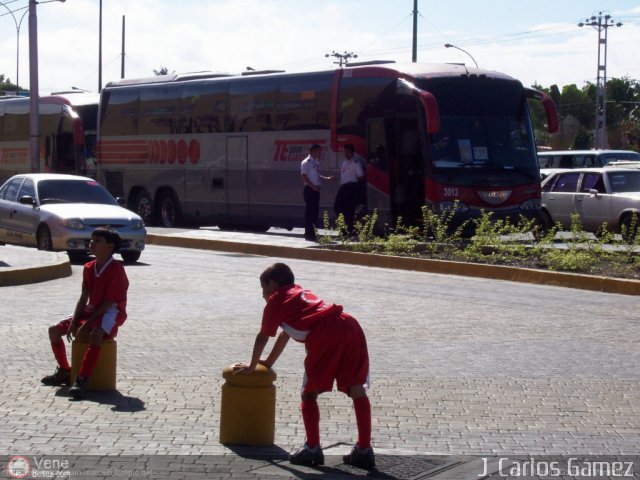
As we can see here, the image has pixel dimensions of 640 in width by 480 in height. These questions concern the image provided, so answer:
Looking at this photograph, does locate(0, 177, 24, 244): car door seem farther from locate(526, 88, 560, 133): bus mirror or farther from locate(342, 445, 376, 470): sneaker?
locate(342, 445, 376, 470): sneaker

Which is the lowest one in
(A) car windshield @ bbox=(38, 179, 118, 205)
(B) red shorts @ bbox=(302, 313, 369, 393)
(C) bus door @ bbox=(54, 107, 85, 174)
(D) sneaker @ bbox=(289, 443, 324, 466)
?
(D) sneaker @ bbox=(289, 443, 324, 466)

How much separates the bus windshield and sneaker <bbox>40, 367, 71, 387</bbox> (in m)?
14.1

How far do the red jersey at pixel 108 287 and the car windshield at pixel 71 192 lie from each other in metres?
12.0

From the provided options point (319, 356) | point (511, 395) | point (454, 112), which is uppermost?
point (454, 112)

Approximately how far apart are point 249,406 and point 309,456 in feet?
2.06

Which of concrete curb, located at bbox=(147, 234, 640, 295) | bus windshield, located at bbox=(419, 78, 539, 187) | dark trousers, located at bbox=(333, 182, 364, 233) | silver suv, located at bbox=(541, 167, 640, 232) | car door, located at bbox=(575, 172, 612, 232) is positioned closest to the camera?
concrete curb, located at bbox=(147, 234, 640, 295)

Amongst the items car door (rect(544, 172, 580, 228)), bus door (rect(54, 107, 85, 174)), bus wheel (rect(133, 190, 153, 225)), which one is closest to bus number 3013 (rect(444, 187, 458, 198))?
car door (rect(544, 172, 580, 228))

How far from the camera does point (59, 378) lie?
8906 millimetres

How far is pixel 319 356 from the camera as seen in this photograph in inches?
267

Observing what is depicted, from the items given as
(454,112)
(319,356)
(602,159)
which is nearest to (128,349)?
(319,356)

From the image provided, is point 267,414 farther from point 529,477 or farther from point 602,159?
point 602,159

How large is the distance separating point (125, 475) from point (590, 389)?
4.23 meters

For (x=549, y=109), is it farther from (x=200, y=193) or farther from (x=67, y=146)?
(x=67, y=146)

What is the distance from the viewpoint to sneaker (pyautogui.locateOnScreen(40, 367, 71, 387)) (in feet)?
29.2
